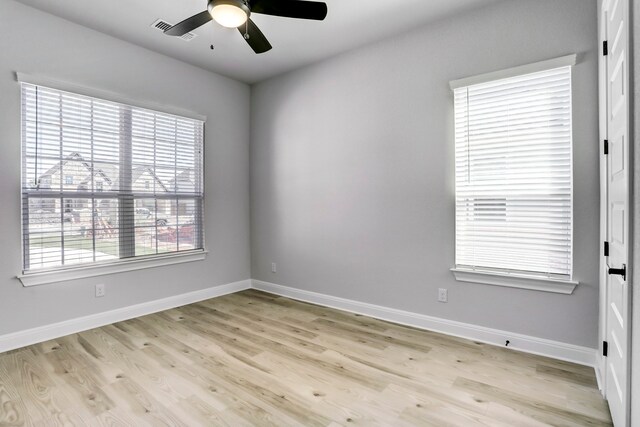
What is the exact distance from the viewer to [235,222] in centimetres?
452

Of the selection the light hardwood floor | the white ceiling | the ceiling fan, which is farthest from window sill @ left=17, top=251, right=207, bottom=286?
the ceiling fan

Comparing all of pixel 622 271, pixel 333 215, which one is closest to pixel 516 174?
pixel 622 271

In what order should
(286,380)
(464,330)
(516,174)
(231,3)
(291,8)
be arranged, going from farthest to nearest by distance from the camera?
(464,330) < (516,174) < (286,380) < (291,8) < (231,3)

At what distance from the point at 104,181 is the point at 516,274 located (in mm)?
Answer: 3830

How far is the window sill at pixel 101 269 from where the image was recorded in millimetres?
2849

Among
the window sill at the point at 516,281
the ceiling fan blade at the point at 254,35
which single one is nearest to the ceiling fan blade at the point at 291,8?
the ceiling fan blade at the point at 254,35

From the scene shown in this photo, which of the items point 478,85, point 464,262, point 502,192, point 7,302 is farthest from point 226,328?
point 478,85

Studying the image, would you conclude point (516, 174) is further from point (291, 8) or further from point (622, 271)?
point (291, 8)

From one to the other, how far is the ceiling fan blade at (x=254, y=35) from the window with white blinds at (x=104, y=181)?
5.89 ft

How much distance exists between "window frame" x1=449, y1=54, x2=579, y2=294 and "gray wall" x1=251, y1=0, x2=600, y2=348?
0.20ft

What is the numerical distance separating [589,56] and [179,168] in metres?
3.93

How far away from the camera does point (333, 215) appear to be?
380 cm

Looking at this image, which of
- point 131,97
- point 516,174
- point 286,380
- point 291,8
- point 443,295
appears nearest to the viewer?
point 291,8

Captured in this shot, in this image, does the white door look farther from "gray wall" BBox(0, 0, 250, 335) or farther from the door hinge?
"gray wall" BBox(0, 0, 250, 335)
